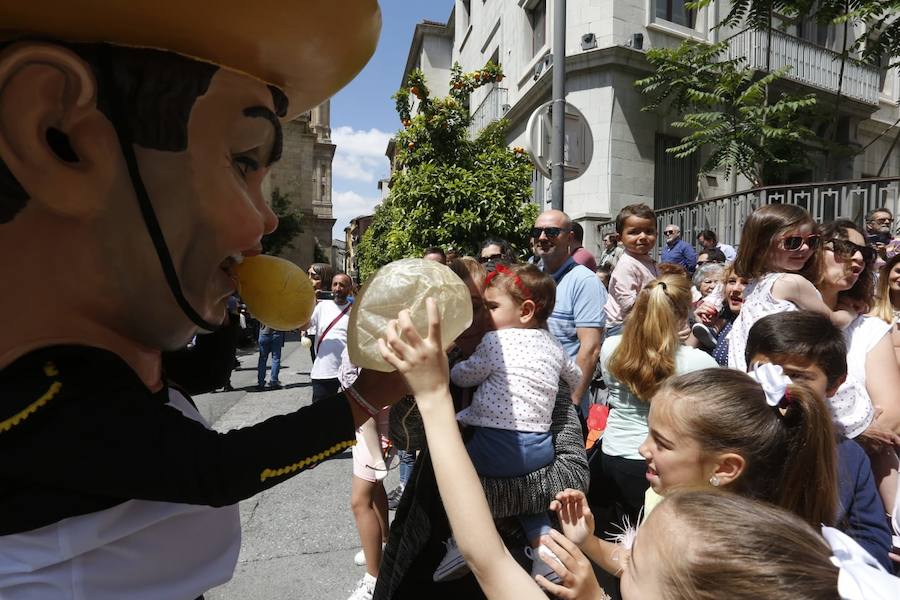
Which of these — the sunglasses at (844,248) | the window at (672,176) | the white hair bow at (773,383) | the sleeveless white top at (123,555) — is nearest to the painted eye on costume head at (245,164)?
the sleeveless white top at (123,555)

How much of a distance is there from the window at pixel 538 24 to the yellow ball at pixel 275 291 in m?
13.1

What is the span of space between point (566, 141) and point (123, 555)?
4854 mm

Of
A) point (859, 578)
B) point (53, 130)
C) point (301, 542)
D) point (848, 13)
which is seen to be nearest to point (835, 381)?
point (859, 578)

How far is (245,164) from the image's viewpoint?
1.19 meters

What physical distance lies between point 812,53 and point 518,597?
15.9 metres

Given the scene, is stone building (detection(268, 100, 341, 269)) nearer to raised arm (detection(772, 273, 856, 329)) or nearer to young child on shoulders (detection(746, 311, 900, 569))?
raised arm (detection(772, 273, 856, 329))

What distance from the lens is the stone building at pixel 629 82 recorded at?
1075 centimetres

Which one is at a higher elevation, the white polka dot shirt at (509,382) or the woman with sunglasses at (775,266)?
the woman with sunglasses at (775,266)

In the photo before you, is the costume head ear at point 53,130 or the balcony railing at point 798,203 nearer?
the costume head ear at point 53,130

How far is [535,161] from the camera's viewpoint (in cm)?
514

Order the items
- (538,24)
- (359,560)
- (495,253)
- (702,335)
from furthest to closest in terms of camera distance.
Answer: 1. (538,24)
2. (495,253)
3. (702,335)
4. (359,560)

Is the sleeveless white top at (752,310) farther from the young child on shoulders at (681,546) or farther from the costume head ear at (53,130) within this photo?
the costume head ear at (53,130)

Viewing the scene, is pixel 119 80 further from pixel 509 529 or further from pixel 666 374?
pixel 666 374

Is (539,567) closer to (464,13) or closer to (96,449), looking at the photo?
(96,449)
